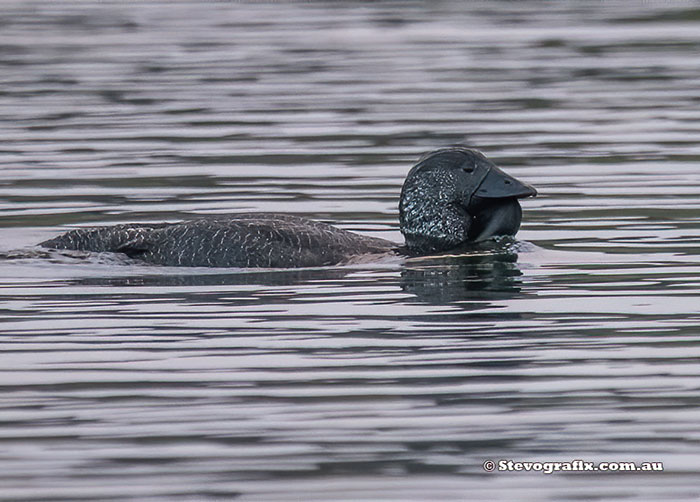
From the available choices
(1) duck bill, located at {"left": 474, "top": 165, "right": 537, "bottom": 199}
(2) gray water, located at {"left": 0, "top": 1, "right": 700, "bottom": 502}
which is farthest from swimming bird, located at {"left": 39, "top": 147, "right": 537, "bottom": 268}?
(2) gray water, located at {"left": 0, "top": 1, "right": 700, "bottom": 502}

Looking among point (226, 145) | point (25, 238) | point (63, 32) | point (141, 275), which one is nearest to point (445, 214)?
point (141, 275)

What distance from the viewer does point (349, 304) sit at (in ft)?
29.3

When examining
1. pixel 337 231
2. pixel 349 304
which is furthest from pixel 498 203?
pixel 349 304

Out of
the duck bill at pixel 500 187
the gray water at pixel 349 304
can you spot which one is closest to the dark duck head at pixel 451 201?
the duck bill at pixel 500 187

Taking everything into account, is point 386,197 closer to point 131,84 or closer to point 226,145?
point 226,145

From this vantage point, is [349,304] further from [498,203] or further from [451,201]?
[498,203]

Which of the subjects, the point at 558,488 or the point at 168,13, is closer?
the point at 558,488

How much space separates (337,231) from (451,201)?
84cm

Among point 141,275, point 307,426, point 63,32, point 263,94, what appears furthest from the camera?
point 63,32

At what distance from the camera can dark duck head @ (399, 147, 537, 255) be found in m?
10.6

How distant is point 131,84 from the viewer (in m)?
20.0

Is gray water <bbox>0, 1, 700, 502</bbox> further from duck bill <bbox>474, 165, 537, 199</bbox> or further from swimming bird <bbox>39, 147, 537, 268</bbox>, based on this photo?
duck bill <bbox>474, 165, 537, 199</bbox>

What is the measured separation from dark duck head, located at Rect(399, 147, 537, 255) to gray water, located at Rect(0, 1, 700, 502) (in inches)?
10.7

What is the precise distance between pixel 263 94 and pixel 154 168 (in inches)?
201
